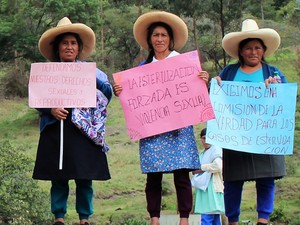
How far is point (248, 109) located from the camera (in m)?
5.68

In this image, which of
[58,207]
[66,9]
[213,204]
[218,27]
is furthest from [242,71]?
[218,27]

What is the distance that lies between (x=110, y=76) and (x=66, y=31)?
24997mm

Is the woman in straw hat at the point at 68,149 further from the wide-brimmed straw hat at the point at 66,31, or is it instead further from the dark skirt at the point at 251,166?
the dark skirt at the point at 251,166

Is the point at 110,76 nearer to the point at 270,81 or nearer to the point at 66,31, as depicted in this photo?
the point at 66,31

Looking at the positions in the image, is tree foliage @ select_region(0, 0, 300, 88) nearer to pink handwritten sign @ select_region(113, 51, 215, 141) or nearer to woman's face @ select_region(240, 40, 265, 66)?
woman's face @ select_region(240, 40, 265, 66)

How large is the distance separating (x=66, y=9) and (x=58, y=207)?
2126 centimetres

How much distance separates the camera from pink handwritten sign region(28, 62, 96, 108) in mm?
5719

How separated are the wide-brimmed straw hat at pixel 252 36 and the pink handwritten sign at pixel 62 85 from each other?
3.83 ft

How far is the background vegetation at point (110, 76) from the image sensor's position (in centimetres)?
855

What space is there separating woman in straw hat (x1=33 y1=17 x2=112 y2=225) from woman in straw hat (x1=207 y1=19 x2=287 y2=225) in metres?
1.05

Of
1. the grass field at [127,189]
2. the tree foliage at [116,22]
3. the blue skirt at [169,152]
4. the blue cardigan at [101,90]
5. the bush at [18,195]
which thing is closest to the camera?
the blue skirt at [169,152]

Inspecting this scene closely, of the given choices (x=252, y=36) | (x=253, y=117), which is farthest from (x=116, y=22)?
(x=253, y=117)

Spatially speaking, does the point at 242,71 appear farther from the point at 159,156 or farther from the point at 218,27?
the point at 218,27

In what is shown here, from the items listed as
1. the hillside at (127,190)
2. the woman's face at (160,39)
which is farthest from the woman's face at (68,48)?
the hillside at (127,190)
